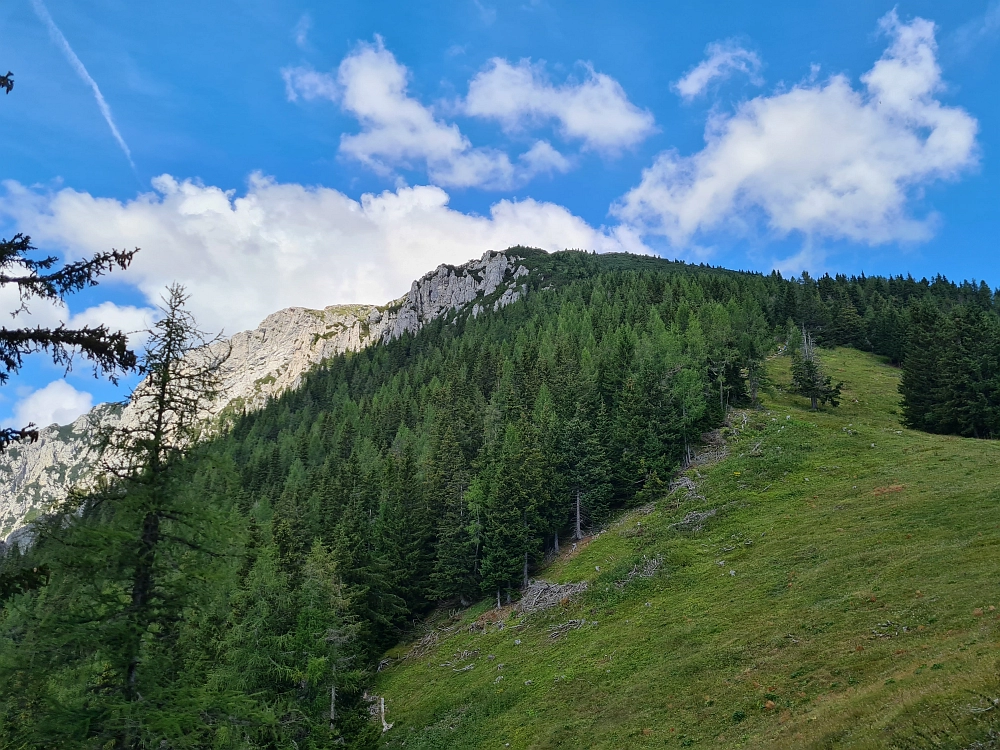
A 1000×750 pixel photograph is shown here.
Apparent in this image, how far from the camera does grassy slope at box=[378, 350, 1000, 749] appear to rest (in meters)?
18.3

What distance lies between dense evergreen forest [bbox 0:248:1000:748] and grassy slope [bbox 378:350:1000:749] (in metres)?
7.74

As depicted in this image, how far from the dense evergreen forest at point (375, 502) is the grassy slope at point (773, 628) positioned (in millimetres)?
7736

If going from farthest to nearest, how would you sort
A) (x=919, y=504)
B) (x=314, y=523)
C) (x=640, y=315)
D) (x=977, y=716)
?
(x=640, y=315) → (x=314, y=523) → (x=919, y=504) → (x=977, y=716)

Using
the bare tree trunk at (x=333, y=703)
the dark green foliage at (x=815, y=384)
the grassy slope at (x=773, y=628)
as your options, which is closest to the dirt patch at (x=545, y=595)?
the grassy slope at (x=773, y=628)

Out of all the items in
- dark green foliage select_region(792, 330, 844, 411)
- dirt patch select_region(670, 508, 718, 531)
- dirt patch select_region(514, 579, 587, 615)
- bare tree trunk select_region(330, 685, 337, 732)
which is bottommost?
bare tree trunk select_region(330, 685, 337, 732)

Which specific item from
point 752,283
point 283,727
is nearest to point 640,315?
point 752,283

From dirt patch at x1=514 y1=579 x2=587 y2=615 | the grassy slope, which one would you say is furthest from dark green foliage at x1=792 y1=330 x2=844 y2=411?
dirt patch at x1=514 y1=579 x2=587 y2=615

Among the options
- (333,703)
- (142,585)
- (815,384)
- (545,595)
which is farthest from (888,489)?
(142,585)

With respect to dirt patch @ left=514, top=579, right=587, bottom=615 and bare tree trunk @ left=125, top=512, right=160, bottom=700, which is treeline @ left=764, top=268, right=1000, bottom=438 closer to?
dirt patch @ left=514, top=579, right=587, bottom=615

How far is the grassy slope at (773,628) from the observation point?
18.3 metres

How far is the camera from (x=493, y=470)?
217 feet

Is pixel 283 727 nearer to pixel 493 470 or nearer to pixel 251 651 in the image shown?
pixel 251 651

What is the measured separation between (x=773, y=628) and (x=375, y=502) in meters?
53.4

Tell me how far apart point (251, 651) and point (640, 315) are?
4267 inches
